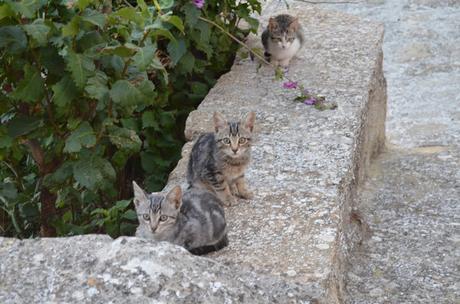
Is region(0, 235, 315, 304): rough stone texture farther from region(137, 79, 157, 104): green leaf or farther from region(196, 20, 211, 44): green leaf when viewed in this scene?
region(196, 20, 211, 44): green leaf

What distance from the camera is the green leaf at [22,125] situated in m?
4.02

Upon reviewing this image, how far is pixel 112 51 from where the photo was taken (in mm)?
3723

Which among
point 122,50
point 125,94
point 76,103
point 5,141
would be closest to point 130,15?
point 122,50

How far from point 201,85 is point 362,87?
114 cm

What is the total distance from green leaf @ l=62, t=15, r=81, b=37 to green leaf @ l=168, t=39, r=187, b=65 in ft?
3.84

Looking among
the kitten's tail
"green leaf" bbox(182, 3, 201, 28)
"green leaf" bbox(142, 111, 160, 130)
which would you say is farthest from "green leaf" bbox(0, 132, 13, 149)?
"green leaf" bbox(182, 3, 201, 28)

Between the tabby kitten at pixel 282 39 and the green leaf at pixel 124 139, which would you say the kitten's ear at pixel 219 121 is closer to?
the green leaf at pixel 124 139

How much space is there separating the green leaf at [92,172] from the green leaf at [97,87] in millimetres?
370

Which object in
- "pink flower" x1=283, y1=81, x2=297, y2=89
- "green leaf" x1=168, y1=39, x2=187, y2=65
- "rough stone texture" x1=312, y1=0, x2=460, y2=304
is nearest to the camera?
"rough stone texture" x1=312, y1=0, x2=460, y2=304

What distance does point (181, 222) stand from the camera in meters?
3.86

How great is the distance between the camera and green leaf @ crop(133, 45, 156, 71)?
3660mm

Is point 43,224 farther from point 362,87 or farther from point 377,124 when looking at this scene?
point 377,124

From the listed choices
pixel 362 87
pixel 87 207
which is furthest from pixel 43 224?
pixel 362 87

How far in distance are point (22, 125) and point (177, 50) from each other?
1217 millimetres
